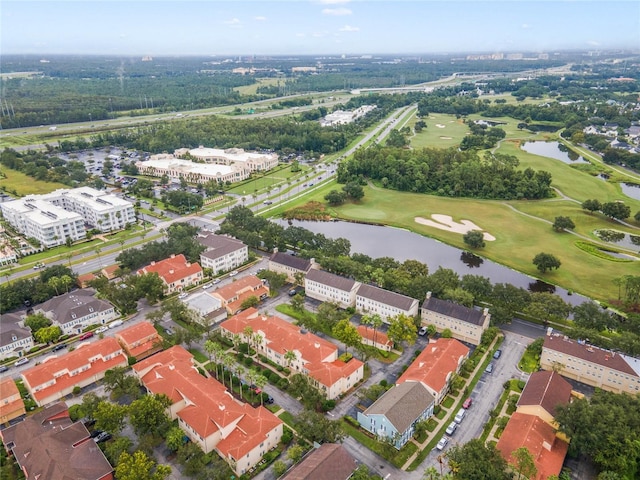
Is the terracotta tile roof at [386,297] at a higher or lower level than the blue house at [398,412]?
higher

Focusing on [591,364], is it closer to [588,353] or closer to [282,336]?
[588,353]

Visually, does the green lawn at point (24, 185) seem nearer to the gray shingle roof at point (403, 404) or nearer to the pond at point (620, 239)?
the gray shingle roof at point (403, 404)

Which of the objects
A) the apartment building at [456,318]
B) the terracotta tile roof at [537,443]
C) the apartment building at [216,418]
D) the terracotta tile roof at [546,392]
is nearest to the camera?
the terracotta tile roof at [537,443]

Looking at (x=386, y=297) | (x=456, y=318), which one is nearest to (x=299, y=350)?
(x=386, y=297)

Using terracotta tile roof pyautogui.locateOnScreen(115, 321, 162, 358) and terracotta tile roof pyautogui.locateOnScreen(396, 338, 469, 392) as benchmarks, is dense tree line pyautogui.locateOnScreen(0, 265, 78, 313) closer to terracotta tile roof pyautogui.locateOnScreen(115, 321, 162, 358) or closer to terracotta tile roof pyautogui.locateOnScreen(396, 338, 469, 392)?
terracotta tile roof pyautogui.locateOnScreen(115, 321, 162, 358)

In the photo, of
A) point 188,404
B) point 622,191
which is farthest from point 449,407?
point 622,191

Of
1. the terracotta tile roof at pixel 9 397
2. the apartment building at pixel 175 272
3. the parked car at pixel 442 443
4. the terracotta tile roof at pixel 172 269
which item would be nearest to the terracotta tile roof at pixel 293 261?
the apartment building at pixel 175 272
